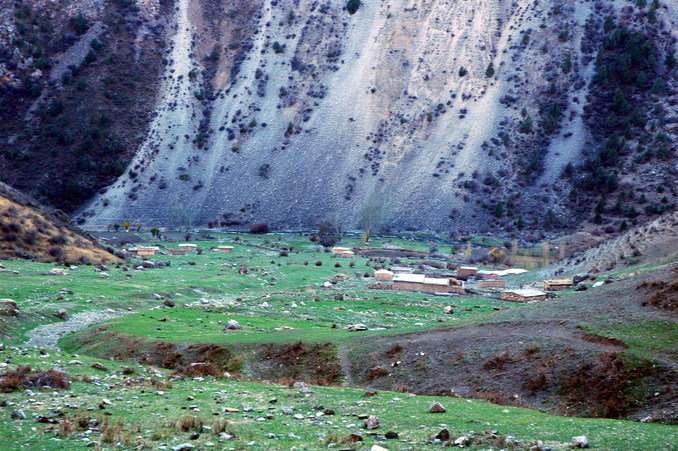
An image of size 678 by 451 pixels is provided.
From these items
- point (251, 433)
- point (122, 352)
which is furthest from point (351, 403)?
point (122, 352)

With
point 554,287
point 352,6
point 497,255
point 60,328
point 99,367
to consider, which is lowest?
point 60,328

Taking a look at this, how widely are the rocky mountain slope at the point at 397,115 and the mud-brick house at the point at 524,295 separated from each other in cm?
4939

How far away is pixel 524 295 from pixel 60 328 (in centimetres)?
3371

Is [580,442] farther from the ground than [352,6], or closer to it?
closer to it

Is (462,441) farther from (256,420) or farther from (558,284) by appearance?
(558,284)

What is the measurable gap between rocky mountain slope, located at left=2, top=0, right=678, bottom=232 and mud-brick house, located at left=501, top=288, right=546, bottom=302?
49.4 metres

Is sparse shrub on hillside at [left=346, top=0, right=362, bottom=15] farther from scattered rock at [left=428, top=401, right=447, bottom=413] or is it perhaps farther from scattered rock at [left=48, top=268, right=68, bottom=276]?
scattered rock at [left=428, top=401, right=447, bottom=413]

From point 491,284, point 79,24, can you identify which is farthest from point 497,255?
point 79,24

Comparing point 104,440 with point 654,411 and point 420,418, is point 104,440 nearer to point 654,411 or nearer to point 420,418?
point 420,418

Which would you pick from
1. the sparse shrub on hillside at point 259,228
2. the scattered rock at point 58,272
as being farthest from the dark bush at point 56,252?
the sparse shrub on hillside at point 259,228

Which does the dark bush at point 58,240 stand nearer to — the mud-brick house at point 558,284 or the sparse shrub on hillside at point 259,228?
the mud-brick house at point 558,284

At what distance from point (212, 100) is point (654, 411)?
373 feet

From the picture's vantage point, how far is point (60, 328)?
3147 cm

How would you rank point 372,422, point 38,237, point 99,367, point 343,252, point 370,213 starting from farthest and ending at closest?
point 370,213, point 343,252, point 38,237, point 99,367, point 372,422
